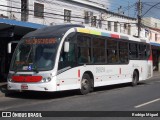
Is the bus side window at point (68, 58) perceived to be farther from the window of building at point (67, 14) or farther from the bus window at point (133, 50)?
the window of building at point (67, 14)

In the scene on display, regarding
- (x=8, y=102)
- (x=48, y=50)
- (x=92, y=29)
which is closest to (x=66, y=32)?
(x=48, y=50)

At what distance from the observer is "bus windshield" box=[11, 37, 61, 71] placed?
1495 cm

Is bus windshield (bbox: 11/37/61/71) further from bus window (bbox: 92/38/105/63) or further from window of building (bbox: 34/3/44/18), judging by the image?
window of building (bbox: 34/3/44/18)

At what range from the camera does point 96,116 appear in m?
10.6

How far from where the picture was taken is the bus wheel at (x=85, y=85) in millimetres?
16652

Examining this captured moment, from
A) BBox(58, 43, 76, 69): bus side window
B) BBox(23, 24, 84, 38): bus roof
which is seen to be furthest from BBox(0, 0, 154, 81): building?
BBox(58, 43, 76, 69): bus side window

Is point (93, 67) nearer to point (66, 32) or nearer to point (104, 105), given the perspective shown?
point (66, 32)

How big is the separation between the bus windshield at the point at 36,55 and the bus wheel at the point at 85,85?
2.31 meters

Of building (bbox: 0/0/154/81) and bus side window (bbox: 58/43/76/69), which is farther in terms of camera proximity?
building (bbox: 0/0/154/81)

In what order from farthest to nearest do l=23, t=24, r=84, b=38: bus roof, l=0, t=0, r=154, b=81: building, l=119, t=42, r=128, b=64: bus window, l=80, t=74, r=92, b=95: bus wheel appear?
l=0, t=0, r=154, b=81: building, l=119, t=42, r=128, b=64: bus window, l=80, t=74, r=92, b=95: bus wheel, l=23, t=24, r=84, b=38: bus roof

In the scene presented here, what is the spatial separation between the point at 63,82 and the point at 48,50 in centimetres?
141

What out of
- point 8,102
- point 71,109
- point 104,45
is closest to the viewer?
point 71,109

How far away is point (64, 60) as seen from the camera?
50.5ft

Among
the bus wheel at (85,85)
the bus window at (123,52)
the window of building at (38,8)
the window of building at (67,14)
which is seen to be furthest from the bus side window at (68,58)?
the window of building at (67,14)
